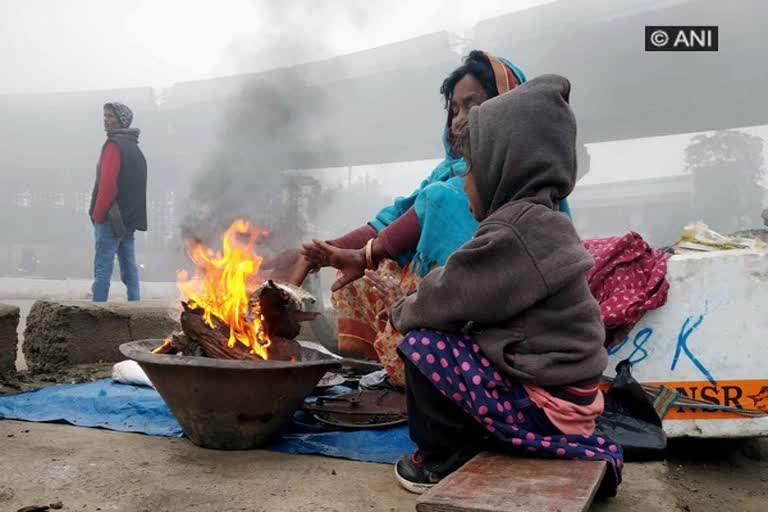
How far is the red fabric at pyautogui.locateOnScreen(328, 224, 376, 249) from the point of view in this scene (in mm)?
3545

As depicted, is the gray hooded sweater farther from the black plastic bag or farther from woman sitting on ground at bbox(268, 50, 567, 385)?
the black plastic bag

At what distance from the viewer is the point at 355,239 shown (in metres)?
3.61

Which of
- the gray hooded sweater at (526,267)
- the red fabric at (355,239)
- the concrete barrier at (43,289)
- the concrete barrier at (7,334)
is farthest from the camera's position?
the concrete barrier at (43,289)

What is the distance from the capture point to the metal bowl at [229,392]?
2469 mm

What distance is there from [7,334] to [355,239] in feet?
7.49

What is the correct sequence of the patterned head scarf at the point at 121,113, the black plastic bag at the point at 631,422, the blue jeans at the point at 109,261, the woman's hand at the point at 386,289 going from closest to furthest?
the woman's hand at the point at 386,289, the black plastic bag at the point at 631,422, the blue jeans at the point at 109,261, the patterned head scarf at the point at 121,113

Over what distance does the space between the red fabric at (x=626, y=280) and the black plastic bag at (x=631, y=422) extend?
0.80ft

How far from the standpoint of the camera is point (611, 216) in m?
28.3

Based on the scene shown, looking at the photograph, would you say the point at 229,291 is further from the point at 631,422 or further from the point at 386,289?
the point at 631,422

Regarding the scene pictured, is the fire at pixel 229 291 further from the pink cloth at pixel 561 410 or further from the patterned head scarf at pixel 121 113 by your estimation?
the patterned head scarf at pixel 121 113

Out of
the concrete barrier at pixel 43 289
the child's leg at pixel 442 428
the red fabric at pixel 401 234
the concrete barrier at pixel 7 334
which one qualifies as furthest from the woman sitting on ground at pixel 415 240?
the concrete barrier at pixel 43 289

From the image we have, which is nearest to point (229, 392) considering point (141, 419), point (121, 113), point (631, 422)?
point (141, 419)

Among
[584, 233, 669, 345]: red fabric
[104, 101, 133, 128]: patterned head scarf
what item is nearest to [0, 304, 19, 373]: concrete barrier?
[584, 233, 669, 345]: red fabric

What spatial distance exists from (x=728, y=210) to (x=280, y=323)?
18.4m
